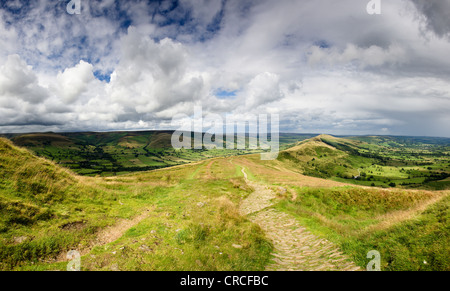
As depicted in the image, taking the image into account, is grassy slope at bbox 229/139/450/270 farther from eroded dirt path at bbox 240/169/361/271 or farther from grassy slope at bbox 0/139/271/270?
grassy slope at bbox 0/139/271/270

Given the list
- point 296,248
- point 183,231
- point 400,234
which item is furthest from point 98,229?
point 400,234

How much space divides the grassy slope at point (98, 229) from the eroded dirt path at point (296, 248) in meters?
1.15

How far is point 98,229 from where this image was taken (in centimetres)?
1277

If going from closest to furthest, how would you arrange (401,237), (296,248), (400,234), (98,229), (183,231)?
(401,237) < (400,234) < (296,248) < (183,231) < (98,229)

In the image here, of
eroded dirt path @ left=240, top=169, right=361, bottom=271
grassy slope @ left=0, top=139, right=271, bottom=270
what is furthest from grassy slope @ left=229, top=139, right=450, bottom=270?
grassy slope @ left=0, top=139, right=271, bottom=270

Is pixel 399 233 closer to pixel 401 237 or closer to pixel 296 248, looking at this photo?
pixel 401 237

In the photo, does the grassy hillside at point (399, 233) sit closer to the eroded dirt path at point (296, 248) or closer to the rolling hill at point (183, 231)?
the rolling hill at point (183, 231)

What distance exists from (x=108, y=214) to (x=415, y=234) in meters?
20.9

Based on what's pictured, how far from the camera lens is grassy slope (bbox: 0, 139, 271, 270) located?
29.5 ft

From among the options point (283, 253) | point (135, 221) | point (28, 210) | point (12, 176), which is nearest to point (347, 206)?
point (283, 253)

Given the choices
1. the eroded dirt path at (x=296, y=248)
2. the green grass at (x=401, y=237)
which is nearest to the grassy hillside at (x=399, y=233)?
the green grass at (x=401, y=237)

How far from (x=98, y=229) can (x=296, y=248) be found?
46.2 feet
